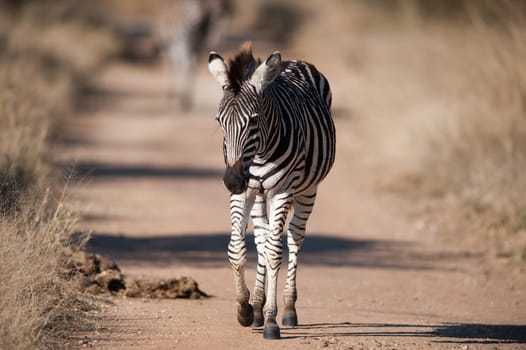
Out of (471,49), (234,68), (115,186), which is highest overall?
(471,49)

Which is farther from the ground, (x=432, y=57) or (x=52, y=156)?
(x=432, y=57)

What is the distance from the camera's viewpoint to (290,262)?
822cm

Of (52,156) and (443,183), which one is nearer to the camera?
(52,156)

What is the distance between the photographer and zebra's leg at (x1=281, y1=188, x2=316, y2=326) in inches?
313

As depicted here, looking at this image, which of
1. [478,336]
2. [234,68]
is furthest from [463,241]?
[234,68]

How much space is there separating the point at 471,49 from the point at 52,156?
729cm

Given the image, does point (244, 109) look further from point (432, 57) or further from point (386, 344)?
point (432, 57)

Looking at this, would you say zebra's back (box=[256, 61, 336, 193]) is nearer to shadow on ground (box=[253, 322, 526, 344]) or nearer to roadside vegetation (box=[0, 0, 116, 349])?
shadow on ground (box=[253, 322, 526, 344])

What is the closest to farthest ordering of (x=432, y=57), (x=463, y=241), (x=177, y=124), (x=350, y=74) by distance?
1. (x=463, y=241)
2. (x=432, y=57)
3. (x=177, y=124)
4. (x=350, y=74)

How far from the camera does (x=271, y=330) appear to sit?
289 inches

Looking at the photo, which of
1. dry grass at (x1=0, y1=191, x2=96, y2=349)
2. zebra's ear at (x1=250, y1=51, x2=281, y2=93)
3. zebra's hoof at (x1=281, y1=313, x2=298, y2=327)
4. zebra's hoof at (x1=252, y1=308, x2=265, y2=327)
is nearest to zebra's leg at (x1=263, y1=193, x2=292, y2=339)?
zebra's hoof at (x1=252, y1=308, x2=265, y2=327)

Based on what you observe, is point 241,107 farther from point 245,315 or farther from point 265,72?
point 245,315

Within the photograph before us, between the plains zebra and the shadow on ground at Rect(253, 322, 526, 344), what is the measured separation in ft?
0.77

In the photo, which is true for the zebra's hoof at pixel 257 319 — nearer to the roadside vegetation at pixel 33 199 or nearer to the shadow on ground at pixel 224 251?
the roadside vegetation at pixel 33 199
